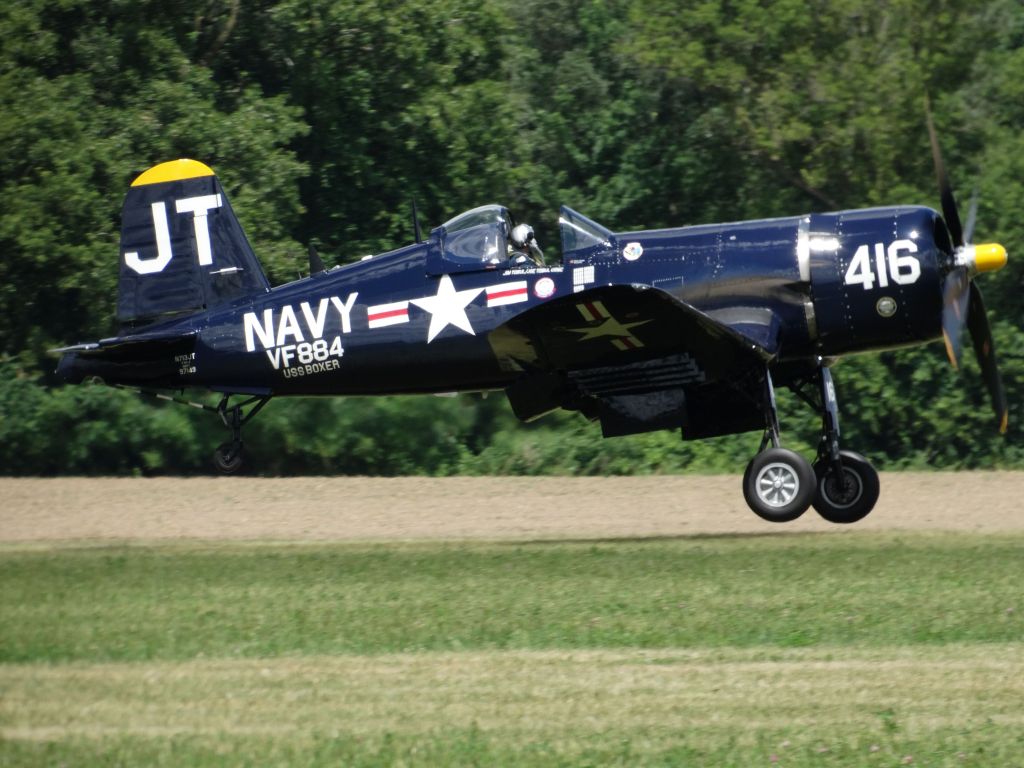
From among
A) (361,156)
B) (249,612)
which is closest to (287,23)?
(361,156)

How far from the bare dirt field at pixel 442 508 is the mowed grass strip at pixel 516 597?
68.6 inches

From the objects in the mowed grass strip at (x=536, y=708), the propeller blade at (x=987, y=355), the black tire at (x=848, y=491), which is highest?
the propeller blade at (x=987, y=355)

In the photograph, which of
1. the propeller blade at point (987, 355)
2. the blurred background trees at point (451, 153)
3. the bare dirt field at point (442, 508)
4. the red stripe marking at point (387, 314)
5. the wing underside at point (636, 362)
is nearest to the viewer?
the wing underside at point (636, 362)

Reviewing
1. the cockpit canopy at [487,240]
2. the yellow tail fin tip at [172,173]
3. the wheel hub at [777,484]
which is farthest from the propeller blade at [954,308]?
the yellow tail fin tip at [172,173]

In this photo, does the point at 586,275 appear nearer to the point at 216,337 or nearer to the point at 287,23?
the point at 216,337

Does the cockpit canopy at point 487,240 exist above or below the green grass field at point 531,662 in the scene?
above

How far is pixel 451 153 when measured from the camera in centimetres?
2784

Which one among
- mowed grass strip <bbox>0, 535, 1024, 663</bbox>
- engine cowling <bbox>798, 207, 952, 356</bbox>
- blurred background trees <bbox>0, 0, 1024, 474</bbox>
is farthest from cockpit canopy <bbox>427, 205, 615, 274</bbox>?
blurred background trees <bbox>0, 0, 1024, 474</bbox>

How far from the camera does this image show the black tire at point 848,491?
45.8 ft

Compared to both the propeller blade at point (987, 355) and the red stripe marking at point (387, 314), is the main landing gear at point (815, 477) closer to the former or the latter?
the propeller blade at point (987, 355)

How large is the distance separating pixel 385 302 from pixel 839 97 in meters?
14.9

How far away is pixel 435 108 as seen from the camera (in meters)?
27.4

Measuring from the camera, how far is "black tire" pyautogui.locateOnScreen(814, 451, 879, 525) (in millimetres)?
13969

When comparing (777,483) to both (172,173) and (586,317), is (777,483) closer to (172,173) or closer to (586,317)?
(586,317)
